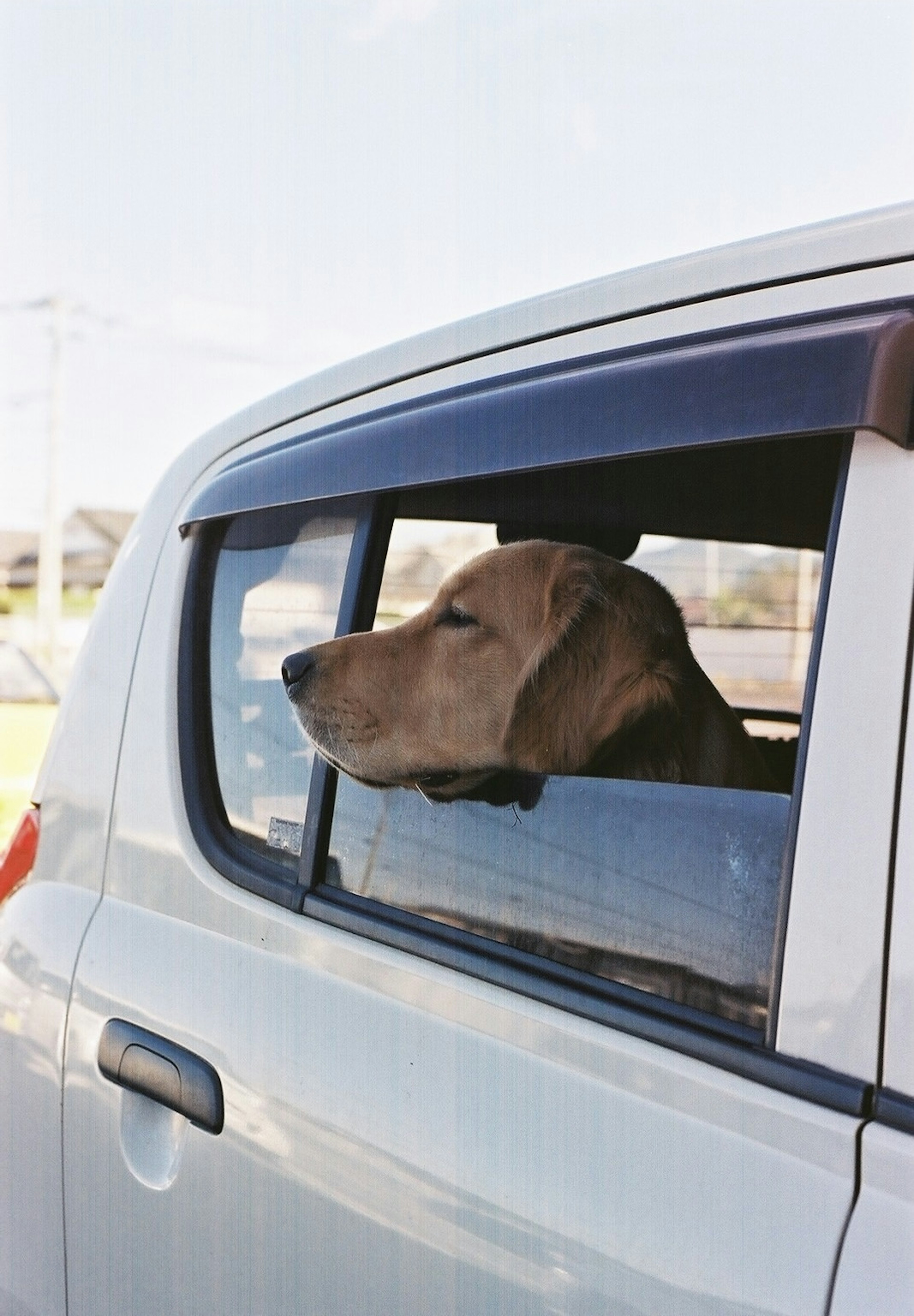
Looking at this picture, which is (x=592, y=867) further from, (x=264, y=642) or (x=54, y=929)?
(x=54, y=929)

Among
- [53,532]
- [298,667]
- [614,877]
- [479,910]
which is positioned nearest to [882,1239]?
[614,877]

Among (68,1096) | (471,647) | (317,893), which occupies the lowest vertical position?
(68,1096)

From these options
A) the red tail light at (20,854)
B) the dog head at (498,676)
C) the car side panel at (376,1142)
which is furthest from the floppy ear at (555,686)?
the red tail light at (20,854)

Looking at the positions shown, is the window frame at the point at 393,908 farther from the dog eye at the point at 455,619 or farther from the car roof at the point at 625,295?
the dog eye at the point at 455,619

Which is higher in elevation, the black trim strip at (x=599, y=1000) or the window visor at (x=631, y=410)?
the window visor at (x=631, y=410)

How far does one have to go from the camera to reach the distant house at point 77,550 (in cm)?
5447

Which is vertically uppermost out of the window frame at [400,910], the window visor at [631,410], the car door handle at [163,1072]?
the window visor at [631,410]

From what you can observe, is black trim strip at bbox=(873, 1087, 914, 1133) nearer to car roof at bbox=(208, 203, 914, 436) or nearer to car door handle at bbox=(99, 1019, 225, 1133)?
car roof at bbox=(208, 203, 914, 436)

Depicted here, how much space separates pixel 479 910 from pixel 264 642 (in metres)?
0.73

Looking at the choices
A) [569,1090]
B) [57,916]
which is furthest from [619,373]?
[57,916]

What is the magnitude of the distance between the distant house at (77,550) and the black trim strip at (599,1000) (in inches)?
2108

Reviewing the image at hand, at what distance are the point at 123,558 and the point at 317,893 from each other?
0.87 metres

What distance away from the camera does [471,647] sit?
6.68 feet

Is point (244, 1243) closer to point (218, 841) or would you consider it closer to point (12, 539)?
point (218, 841)
